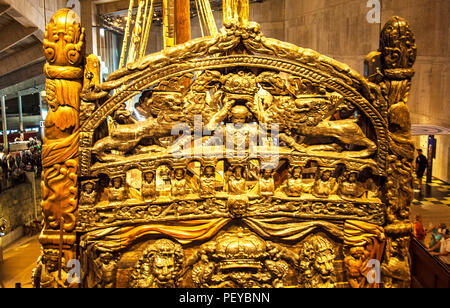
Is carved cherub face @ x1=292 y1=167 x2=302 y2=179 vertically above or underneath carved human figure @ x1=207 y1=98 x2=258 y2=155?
underneath

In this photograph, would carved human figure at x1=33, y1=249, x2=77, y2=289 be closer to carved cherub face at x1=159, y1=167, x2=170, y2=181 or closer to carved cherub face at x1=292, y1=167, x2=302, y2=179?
carved cherub face at x1=159, y1=167, x2=170, y2=181

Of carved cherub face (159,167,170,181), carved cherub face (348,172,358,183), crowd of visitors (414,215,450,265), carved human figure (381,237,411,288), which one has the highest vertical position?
carved cherub face (159,167,170,181)

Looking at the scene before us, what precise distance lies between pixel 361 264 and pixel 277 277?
1.53ft

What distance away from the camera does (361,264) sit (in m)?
1.97

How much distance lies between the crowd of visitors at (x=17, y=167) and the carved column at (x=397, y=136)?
233 inches

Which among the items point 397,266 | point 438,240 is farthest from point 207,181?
point 438,240

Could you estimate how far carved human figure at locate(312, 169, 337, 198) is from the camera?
1901 mm

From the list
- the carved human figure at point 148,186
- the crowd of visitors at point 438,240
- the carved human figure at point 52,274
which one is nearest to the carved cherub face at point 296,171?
the carved human figure at point 148,186

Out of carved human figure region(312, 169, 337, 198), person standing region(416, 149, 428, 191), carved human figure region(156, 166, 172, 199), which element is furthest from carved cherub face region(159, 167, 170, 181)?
person standing region(416, 149, 428, 191)

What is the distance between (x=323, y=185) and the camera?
1924mm

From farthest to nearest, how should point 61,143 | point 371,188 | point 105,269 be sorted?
point 371,188 → point 105,269 → point 61,143

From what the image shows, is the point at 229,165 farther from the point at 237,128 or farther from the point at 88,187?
the point at 88,187

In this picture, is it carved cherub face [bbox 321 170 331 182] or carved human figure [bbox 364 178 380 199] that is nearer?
carved cherub face [bbox 321 170 331 182]

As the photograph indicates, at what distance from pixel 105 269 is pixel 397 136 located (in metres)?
1.69
